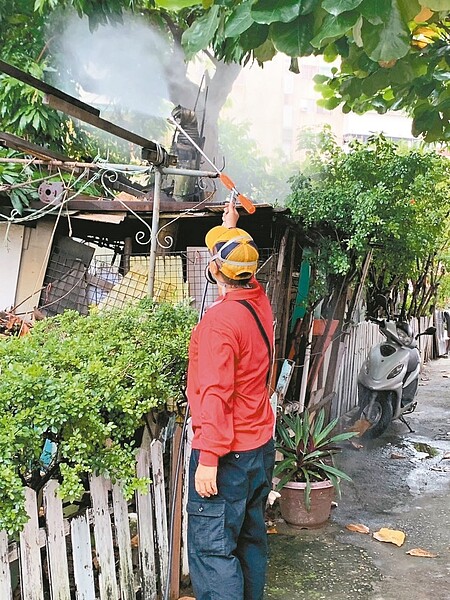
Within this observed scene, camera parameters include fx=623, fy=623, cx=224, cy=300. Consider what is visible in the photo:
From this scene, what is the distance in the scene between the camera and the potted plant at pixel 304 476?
4.67m

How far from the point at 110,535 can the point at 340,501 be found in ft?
9.92

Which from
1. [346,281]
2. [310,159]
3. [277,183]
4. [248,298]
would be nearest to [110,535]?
[248,298]

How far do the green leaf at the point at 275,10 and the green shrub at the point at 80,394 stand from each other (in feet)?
4.90

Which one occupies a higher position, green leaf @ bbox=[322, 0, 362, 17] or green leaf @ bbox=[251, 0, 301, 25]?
green leaf @ bbox=[251, 0, 301, 25]


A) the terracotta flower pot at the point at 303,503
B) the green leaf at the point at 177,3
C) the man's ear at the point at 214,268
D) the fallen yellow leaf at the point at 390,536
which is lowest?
the fallen yellow leaf at the point at 390,536

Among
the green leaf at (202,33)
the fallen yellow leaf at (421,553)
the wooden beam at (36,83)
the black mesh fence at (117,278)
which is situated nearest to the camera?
the green leaf at (202,33)

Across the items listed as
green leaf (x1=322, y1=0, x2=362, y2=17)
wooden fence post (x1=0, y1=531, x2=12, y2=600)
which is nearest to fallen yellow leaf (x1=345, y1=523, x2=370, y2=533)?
wooden fence post (x1=0, y1=531, x2=12, y2=600)

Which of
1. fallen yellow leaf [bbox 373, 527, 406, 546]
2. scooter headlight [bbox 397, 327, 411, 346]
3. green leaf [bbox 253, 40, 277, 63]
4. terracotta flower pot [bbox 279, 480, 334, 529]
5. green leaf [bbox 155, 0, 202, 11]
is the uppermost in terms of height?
green leaf [bbox 253, 40, 277, 63]

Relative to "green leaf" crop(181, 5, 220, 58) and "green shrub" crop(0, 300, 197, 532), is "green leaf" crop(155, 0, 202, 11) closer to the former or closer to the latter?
"green leaf" crop(181, 5, 220, 58)

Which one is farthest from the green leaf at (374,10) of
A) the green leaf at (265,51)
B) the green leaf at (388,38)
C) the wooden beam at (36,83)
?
the wooden beam at (36,83)

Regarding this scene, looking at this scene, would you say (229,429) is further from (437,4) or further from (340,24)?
(437,4)

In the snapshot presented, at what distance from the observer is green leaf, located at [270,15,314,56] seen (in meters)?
2.19

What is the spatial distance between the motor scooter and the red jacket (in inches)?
193

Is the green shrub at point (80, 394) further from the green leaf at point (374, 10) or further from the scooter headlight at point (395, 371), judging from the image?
the scooter headlight at point (395, 371)
